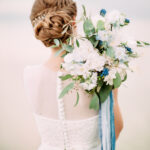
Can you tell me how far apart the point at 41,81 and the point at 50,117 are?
0.67 feet

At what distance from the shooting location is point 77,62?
103 centimetres

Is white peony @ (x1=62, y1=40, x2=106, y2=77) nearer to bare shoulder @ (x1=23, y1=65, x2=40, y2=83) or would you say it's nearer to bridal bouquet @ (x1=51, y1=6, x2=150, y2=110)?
bridal bouquet @ (x1=51, y1=6, x2=150, y2=110)

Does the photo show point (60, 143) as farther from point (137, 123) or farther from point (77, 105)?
point (137, 123)

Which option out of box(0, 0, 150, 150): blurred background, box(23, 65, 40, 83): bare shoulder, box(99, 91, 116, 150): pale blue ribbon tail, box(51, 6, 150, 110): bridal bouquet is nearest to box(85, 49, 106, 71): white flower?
box(51, 6, 150, 110): bridal bouquet

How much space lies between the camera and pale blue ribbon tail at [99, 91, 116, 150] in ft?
3.81

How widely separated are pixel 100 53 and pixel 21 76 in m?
1.58

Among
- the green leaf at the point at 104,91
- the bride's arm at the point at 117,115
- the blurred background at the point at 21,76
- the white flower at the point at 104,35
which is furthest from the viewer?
the blurred background at the point at 21,76

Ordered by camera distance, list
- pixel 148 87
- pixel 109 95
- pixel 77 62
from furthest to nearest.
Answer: pixel 148 87 → pixel 109 95 → pixel 77 62

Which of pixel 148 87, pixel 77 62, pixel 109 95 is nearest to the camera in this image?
pixel 77 62

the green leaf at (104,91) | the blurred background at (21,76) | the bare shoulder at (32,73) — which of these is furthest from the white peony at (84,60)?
the blurred background at (21,76)

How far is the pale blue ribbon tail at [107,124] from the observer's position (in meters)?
1.16

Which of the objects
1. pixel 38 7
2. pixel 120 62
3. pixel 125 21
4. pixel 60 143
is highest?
pixel 38 7

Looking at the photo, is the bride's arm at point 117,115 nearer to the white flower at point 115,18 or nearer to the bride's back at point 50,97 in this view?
the bride's back at point 50,97

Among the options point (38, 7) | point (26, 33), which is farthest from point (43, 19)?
point (26, 33)
